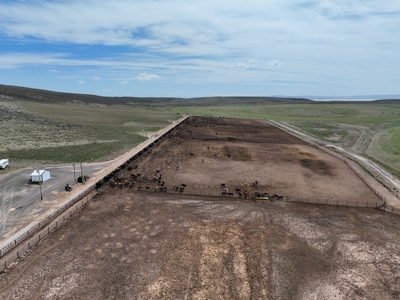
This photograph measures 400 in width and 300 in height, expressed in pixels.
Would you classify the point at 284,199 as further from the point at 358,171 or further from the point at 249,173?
the point at 358,171

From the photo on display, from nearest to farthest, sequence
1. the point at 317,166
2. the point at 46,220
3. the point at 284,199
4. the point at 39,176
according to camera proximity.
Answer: the point at 46,220 → the point at 284,199 → the point at 39,176 → the point at 317,166

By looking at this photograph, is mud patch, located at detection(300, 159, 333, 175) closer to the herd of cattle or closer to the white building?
the herd of cattle

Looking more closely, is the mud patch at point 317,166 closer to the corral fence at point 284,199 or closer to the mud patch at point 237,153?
the mud patch at point 237,153

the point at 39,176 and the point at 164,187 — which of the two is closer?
the point at 39,176

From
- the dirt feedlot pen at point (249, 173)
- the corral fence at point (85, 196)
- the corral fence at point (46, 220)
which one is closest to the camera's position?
the corral fence at point (46, 220)

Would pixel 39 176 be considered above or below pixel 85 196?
above

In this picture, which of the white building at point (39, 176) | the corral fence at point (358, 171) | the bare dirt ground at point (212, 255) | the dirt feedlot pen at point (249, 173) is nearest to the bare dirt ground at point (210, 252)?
the bare dirt ground at point (212, 255)

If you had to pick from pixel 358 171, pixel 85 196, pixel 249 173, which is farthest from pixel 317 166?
pixel 85 196

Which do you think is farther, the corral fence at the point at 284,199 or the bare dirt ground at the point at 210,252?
the corral fence at the point at 284,199

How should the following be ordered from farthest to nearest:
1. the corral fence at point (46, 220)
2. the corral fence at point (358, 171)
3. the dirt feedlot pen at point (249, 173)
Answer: the corral fence at point (358, 171), the dirt feedlot pen at point (249, 173), the corral fence at point (46, 220)

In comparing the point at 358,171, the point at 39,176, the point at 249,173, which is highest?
the point at 39,176
